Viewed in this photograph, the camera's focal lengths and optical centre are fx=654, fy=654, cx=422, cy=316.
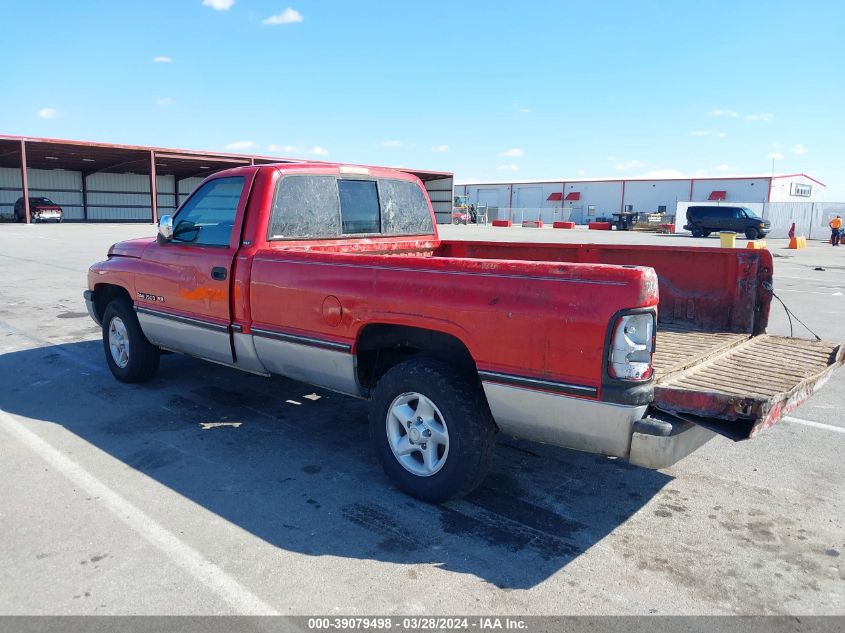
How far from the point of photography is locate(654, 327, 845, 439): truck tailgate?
9.80 feet

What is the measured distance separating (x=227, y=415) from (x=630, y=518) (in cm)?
320

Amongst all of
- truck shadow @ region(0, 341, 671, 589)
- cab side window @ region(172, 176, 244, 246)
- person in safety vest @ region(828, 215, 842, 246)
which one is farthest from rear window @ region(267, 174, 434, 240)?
person in safety vest @ region(828, 215, 842, 246)

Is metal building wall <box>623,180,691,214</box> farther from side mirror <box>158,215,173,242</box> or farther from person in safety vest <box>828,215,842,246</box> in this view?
side mirror <box>158,215,173,242</box>

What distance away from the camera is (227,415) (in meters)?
5.28

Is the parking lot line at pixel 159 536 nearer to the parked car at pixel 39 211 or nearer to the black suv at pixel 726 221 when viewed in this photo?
the parked car at pixel 39 211

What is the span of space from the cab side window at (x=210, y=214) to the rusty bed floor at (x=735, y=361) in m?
3.14

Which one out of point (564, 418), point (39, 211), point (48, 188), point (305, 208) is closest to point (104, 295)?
point (305, 208)

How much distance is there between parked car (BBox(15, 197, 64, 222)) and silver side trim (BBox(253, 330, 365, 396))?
135 ft

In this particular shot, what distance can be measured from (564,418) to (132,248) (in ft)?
14.2

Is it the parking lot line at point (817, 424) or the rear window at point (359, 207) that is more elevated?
the rear window at point (359, 207)

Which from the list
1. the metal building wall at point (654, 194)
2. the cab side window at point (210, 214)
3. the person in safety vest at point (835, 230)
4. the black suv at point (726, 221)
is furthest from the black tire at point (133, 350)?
the metal building wall at point (654, 194)

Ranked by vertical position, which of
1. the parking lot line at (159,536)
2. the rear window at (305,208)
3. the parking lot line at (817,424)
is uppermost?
the rear window at (305,208)

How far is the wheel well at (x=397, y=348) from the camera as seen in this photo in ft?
12.1

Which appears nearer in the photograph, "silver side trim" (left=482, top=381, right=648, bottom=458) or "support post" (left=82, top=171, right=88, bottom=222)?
"silver side trim" (left=482, top=381, right=648, bottom=458)
